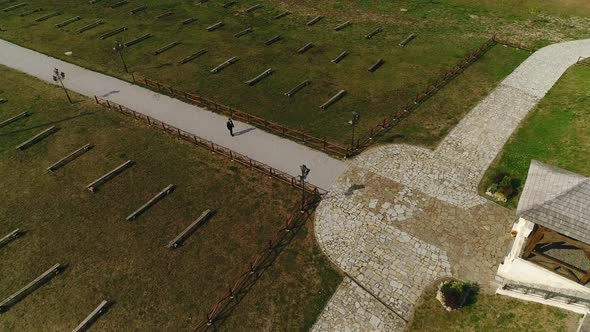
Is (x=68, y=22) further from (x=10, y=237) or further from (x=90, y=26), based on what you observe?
(x=10, y=237)

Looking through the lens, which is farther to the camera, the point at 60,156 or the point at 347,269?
the point at 60,156

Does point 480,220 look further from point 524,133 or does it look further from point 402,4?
point 402,4

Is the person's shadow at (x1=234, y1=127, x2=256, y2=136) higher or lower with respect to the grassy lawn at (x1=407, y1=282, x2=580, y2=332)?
higher

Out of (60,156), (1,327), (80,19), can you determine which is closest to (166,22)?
(80,19)

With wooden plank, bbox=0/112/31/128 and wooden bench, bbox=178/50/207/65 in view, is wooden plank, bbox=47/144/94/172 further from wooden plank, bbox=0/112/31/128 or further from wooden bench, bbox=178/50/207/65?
wooden bench, bbox=178/50/207/65

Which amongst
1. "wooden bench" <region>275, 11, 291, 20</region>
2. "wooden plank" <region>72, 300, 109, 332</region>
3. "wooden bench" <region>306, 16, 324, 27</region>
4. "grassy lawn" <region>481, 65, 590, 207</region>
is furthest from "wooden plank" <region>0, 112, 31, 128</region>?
"grassy lawn" <region>481, 65, 590, 207</region>
